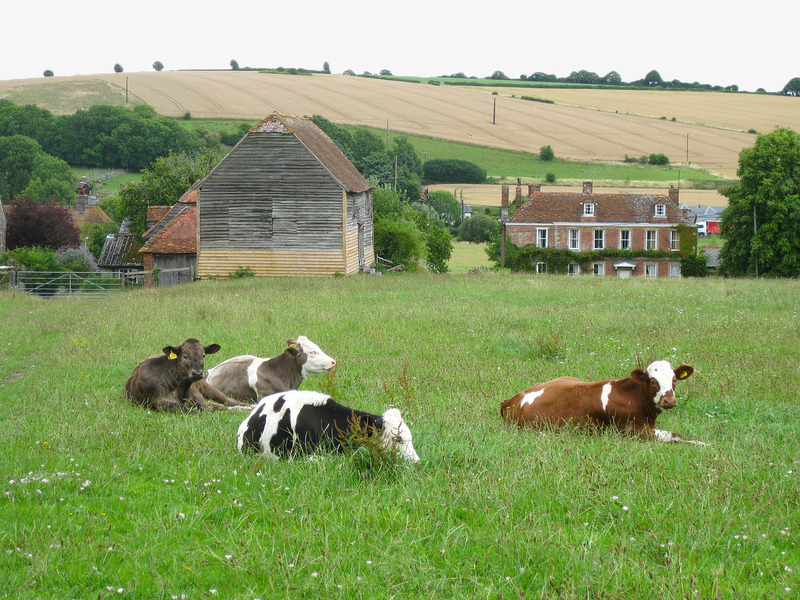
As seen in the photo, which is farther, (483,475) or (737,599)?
(483,475)

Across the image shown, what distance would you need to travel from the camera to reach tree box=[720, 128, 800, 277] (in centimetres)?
5478

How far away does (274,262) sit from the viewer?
38.3 meters

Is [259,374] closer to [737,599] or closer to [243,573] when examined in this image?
[243,573]

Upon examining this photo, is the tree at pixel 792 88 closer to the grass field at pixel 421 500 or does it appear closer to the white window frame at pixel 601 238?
the white window frame at pixel 601 238

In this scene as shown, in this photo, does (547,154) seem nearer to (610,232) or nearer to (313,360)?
(610,232)

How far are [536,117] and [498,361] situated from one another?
115m

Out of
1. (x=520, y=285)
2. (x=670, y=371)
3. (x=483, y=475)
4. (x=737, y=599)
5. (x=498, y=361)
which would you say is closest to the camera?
(x=737, y=599)

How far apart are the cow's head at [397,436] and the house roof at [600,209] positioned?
61.3 m

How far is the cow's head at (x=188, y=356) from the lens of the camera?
10375 millimetres

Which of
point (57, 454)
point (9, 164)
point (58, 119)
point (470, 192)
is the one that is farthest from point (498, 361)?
point (58, 119)

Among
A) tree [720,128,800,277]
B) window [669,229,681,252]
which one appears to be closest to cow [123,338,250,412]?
tree [720,128,800,277]

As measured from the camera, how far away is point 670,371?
8.87 m

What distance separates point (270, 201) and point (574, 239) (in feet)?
115

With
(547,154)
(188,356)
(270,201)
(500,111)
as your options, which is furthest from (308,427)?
(500,111)
